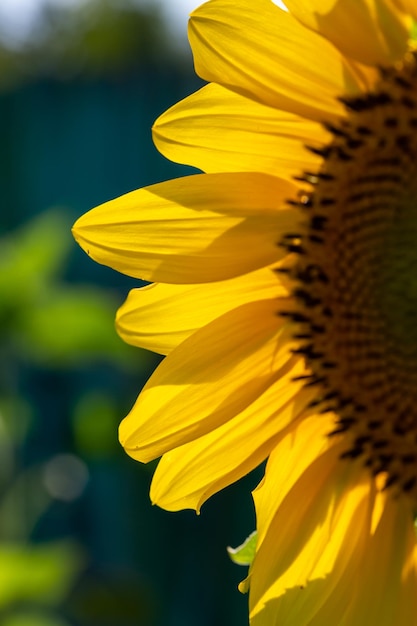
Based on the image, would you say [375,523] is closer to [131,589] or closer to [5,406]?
[5,406]

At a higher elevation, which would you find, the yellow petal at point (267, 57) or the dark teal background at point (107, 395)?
the yellow petal at point (267, 57)

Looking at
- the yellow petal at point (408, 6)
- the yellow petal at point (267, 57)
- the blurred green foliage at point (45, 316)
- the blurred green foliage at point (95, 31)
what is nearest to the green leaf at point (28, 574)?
the blurred green foliage at point (45, 316)

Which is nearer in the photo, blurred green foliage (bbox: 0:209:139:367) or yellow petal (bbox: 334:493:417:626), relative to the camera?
yellow petal (bbox: 334:493:417:626)

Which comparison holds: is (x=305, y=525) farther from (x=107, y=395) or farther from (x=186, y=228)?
(x=107, y=395)

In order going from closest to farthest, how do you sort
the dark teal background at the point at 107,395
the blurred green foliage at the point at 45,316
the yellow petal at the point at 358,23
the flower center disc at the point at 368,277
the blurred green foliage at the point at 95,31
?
1. the yellow petal at the point at 358,23
2. the flower center disc at the point at 368,277
3. the blurred green foliage at the point at 45,316
4. the dark teal background at the point at 107,395
5. the blurred green foliage at the point at 95,31

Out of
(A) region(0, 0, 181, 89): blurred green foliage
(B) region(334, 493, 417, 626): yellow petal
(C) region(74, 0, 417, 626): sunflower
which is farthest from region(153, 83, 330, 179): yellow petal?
(A) region(0, 0, 181, 89): blurred green foliage

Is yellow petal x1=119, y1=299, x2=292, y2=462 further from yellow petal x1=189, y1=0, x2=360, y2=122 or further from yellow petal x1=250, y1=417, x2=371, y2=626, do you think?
yellow petal x1=189, y1=0, x2=360, y2=122

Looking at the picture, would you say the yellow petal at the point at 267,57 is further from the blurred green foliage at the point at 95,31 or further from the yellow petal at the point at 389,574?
the blurred green foliage at the point at 95,31

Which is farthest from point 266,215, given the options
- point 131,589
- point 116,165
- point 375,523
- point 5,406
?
point 116,165
